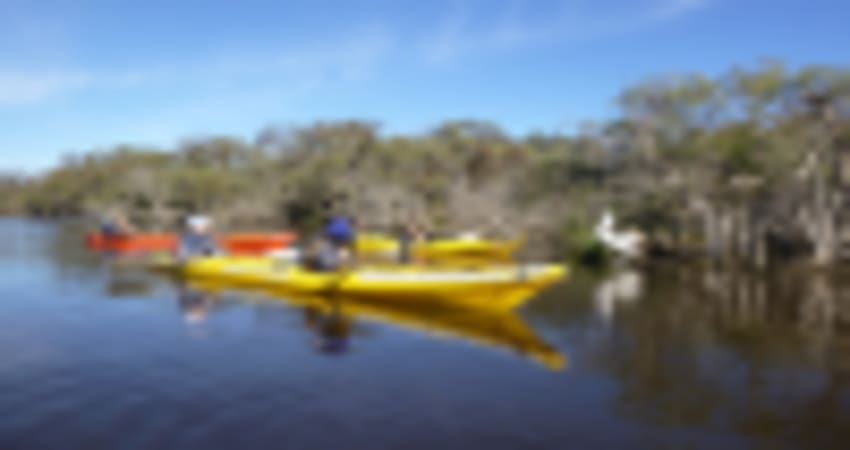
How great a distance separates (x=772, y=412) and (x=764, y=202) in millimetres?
22354

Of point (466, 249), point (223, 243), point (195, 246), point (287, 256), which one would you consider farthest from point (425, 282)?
point (223, 243)

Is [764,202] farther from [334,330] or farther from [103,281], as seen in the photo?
[103,281]

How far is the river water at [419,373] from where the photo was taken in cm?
823

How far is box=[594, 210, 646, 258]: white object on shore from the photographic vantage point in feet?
91.7

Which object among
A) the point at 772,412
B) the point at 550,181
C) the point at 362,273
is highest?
the point at 550,181

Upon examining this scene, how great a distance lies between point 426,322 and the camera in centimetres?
1461

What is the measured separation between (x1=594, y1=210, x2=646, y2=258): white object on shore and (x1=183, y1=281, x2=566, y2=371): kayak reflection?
13.4 m

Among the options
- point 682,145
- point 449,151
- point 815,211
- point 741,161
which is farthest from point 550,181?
point 449,151

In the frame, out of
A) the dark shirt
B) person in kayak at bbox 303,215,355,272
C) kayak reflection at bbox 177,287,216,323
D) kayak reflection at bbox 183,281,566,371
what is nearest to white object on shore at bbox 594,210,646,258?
kayak reflection at bbox 183,281,566,371

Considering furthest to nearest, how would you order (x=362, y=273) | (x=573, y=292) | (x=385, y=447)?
(x=573, y=292)
(x=362, y=273)
(x=385, y=447)

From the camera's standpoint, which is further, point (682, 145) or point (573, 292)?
point (682, 145)

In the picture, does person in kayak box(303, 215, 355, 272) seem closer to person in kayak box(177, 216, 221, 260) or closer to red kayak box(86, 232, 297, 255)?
person in kayak box(177, 216, 221, 260)

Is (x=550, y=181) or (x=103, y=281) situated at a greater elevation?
(x=550, y=181)

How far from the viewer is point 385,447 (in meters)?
7.76
